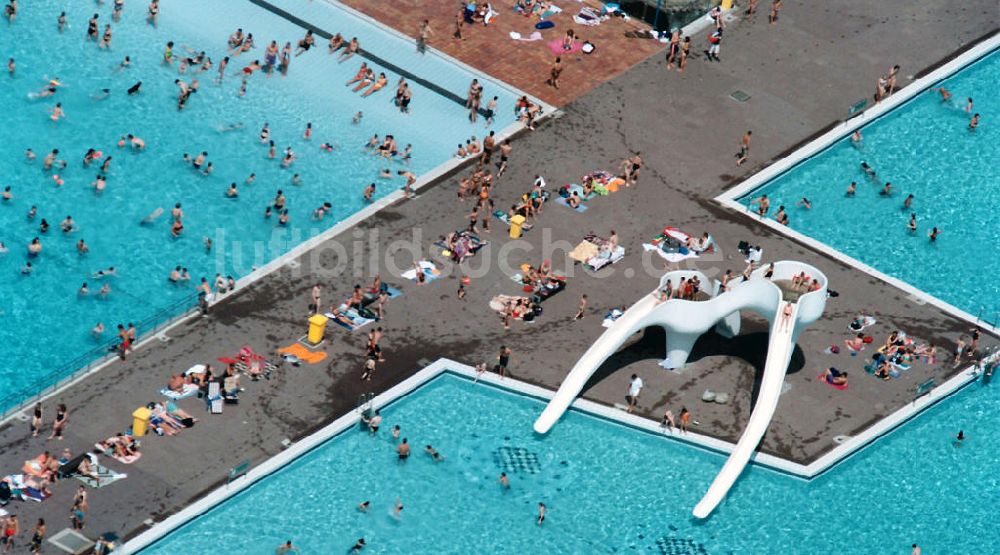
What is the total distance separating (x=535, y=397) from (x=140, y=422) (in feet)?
36.1

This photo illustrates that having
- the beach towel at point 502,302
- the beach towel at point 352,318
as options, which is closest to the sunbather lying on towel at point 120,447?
the beach towel at point 352,318

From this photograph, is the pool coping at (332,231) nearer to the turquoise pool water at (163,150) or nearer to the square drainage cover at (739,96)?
the turquoise pool water at (163,150)

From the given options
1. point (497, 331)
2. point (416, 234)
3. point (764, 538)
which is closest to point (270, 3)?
point (416, 234)

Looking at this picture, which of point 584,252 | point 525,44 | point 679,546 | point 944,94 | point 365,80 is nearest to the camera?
point 679,546

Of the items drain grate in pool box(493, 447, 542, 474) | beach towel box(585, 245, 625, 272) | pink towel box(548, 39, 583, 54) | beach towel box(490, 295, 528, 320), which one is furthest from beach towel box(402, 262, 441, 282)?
pink towel box(548, 39, 583, 54)

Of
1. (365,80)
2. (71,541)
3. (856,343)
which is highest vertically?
(365,80)

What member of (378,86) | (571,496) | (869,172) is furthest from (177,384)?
(869,172)

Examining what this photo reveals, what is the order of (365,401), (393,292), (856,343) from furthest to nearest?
1. (393,292)
2. (856,343)
3. (365,401)

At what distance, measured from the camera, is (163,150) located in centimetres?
7425

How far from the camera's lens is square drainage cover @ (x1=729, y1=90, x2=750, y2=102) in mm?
78312

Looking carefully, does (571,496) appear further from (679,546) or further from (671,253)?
(671,253)

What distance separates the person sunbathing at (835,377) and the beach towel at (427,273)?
1194 cm

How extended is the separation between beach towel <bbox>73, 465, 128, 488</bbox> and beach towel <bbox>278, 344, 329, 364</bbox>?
22.6 ft

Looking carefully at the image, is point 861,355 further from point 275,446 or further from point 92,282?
point 92,282
